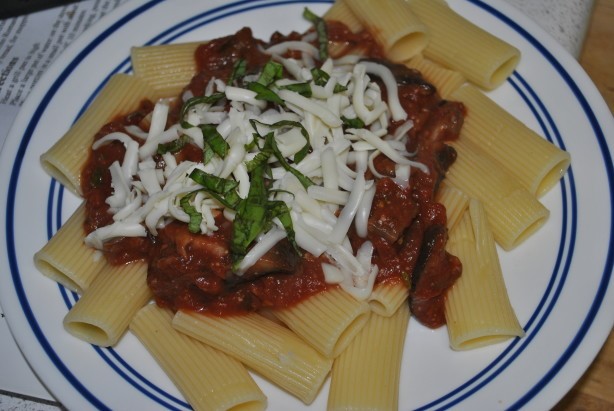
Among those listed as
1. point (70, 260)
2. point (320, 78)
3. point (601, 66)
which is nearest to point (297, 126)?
point (320, 78)

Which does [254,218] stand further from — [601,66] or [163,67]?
[601,66]

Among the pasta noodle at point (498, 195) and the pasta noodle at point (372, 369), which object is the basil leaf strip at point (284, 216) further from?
the pasta noodle at point (498, 195)

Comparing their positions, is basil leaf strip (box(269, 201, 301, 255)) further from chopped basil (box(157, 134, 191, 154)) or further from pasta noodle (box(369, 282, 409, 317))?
chopped basil (box(157, 134, 191, 154))

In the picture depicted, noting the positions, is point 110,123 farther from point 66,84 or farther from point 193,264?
Result: point 193,264

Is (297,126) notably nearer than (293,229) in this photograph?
No

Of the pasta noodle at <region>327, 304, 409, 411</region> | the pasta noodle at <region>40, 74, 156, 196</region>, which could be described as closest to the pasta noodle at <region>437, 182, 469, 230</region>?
the pasta noodle at <region>327, 304, 409, 411</region>
